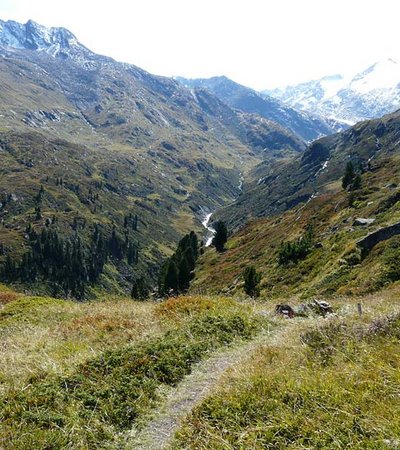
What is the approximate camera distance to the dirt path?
300 inches

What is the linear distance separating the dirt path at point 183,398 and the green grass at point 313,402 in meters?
0.53

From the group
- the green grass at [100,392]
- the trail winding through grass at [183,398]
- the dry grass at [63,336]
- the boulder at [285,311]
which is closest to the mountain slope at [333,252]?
the boulder at [285,311]

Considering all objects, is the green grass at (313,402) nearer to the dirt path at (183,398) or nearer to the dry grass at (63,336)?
the dirt path at (183,398)

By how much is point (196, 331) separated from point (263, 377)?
4.86 metres

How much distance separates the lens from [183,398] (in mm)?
9195

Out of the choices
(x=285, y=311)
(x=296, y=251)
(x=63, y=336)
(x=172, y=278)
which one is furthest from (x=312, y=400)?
(x=172, y=278)

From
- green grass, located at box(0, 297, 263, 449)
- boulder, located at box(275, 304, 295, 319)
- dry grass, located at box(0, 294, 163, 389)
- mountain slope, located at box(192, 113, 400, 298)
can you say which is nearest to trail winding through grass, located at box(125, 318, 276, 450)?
green grass, located at box(0, 297, 263, 449)

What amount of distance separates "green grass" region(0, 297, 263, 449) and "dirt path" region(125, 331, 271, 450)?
1.03 ft

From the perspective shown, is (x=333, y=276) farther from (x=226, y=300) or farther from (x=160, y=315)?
(x=160, y=315)

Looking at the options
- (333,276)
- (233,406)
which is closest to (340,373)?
(233,406)

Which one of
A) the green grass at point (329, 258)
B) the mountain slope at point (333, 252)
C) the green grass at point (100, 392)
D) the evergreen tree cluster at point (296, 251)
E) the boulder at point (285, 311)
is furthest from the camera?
the evergreen tree cluster at point (296, 251)

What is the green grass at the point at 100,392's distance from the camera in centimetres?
748

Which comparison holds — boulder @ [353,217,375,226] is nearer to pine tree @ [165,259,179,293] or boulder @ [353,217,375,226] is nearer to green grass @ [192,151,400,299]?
green grass @ [192,151,400,299]

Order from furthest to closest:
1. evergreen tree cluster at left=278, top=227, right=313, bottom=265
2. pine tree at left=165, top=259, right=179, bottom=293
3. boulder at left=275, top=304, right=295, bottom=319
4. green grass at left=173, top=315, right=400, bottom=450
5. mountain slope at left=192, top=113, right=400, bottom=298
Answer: pine tree at left=165, top=259, right=179, bottom=293 → evergreen tree cluster at left=278, top=227, right=313, bottom=265 → mountain slope at left=192, top=113, right=400, bottom=298 → boulder at left=275, top=304, right=295, bottom=319 → green grass at left=173, top=315, right=400, bottom=450
